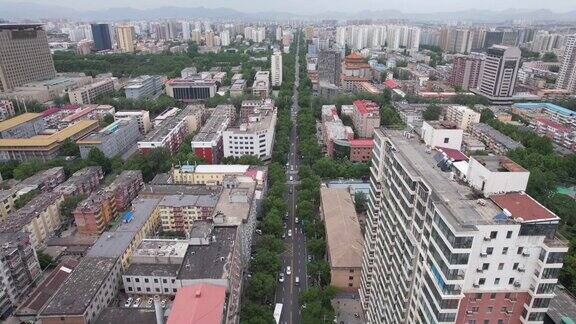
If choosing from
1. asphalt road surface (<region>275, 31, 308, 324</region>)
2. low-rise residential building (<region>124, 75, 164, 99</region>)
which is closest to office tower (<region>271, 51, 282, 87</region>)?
low-rise residential building (<region>124, 75, 164, 99</region>)

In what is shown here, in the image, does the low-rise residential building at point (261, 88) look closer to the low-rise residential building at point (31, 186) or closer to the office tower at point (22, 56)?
the low-rise residential building at point (31, 186)

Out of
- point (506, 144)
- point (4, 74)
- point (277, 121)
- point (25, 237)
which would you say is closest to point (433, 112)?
point (506, 144)

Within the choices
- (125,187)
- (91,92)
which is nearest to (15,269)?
(125,187)

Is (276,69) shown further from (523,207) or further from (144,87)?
(523,207)

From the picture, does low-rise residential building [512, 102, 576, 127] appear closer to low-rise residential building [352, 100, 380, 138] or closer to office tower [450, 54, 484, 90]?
office tower [450, 54, 484, 90]

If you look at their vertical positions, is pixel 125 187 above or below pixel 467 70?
below

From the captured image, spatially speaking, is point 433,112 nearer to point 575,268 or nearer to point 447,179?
point 575,268
